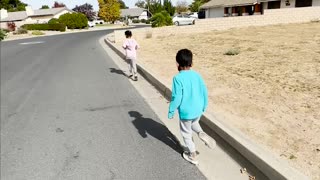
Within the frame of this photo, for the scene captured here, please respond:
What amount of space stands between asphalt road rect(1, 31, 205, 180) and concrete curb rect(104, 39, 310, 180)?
64cm

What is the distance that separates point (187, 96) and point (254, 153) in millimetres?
1024

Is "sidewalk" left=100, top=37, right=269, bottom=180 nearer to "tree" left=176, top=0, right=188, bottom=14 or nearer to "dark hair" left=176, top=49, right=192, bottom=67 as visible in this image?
"dark hair" left=176, top=49, right=192, bottom=67

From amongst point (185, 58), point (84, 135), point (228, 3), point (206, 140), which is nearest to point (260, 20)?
point (228, 3)

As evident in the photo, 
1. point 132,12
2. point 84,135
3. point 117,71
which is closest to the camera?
point 84,135

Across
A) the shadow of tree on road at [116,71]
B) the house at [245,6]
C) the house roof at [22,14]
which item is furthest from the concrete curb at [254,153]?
the house roof at [22,14]

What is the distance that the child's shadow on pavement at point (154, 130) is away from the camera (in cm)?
479

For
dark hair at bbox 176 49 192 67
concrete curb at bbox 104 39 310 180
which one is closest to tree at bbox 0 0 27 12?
concrete curb at bbox 104 39 310 180

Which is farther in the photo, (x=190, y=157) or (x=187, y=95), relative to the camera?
(x=190, y=157)

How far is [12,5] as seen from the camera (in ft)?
339

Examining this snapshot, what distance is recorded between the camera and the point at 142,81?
9.45 meters

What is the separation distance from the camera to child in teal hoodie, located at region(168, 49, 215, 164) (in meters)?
3.76

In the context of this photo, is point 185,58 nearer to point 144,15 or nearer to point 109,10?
point 109,10

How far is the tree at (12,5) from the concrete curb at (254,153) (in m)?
105

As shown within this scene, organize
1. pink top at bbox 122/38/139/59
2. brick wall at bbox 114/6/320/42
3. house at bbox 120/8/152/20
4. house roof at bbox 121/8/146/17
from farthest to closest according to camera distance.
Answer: house roof at bbox 121/8/146/17 < house at bbox 120/8/152/20 < brick wall at bbox 114/6/320/42 < pink top at bbox 122/38/139/59
